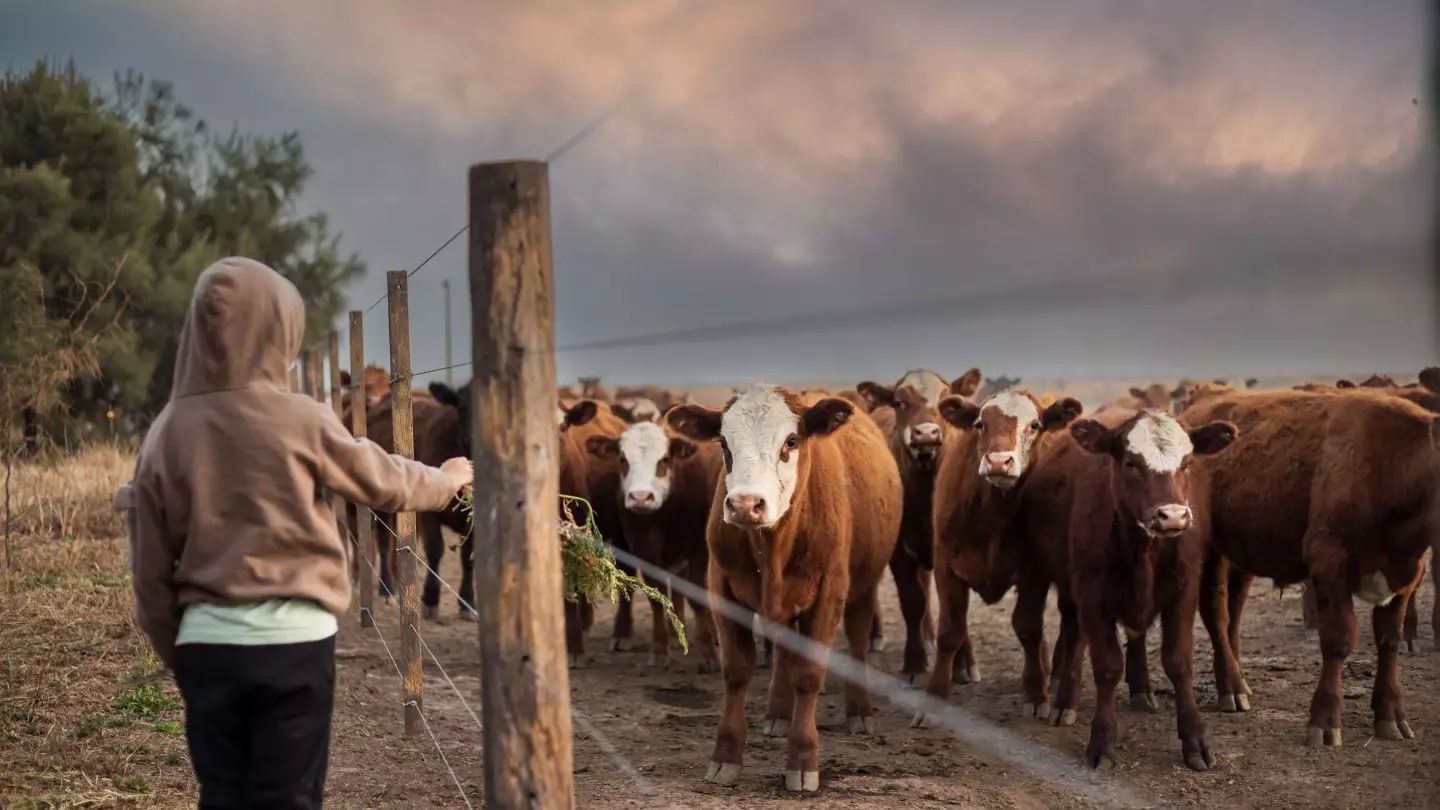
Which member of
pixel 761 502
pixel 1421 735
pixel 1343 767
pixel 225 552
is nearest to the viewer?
pixel 225 552

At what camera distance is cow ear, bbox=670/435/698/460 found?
10250 millimetres

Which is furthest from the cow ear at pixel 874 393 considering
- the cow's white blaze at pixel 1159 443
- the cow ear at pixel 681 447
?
the cow's white blaze at pixel 1159 443

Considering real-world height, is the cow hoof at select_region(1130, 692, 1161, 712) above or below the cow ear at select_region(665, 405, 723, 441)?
below

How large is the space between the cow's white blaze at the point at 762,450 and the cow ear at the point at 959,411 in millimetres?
2172

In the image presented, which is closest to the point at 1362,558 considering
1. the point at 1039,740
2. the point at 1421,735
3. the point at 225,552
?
the point at 1421,735

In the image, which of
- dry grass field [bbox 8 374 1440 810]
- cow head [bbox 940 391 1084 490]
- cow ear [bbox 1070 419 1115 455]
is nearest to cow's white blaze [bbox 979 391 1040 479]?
cow head [bbox 940 391 1084 490]

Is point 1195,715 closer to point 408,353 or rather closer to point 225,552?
point 408,353

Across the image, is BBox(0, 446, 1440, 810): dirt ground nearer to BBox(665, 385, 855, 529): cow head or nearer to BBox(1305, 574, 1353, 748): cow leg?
BBox(1305, 574, 1353, 748): cow leg

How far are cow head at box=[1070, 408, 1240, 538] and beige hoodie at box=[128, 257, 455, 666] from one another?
5.00 metres

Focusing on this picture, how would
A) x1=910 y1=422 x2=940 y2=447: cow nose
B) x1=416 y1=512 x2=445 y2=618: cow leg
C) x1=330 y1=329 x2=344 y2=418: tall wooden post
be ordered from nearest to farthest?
x1=910 y1=422 x2=940 y2=447: cow nose < x1=330 y1=329 x2=344 y2=418: tall wooden post < x1=416 y1=512 x2=445 y2=618: cow leg

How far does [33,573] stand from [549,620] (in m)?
10.2

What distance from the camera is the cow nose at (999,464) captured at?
849 cm

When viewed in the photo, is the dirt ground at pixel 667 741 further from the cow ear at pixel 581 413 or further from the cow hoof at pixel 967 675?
the cow ear at pixel 581 413

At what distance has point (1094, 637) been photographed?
25.2ft
